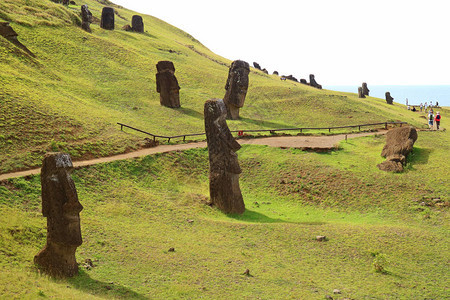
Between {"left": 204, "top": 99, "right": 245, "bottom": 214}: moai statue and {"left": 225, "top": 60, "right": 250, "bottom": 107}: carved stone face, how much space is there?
19.4m

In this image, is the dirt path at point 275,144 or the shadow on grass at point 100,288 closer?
the shadow on grass at point 100,288

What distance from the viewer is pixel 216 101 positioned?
27.0 metres

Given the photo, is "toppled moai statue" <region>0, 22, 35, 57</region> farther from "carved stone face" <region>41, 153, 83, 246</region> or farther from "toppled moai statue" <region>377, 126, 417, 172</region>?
"carved stone face" <region>41, 153, 83, 246</region>

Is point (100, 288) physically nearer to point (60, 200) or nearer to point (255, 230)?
point (60, 200)

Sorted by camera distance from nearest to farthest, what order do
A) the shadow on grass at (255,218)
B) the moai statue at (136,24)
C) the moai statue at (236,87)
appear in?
1. the shadow on grass at (255,218)
2. the moai statue at (236,87)
3. the moai statue at (136,24)

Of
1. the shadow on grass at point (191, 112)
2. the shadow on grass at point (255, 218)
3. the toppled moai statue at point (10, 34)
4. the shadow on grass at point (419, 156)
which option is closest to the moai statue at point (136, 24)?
the toppled moai statue at point (10, 34)

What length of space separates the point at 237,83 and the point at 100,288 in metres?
31.6

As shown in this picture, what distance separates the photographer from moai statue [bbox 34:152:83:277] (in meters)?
17.4

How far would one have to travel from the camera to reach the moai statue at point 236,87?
1823 inches

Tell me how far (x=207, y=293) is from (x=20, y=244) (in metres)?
7.74

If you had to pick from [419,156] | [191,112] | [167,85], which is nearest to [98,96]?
[167,85]

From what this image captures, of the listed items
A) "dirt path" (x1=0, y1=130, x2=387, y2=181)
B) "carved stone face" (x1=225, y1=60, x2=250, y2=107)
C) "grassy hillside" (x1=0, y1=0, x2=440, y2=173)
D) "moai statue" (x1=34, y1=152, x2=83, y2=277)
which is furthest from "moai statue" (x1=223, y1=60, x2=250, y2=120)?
"moai statue" (x1=34, y1=152, x2=83, y2=277)

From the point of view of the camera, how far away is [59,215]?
17.7 m

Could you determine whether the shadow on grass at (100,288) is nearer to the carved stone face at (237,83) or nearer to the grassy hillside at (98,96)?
the grassy hillside at (98,96)
